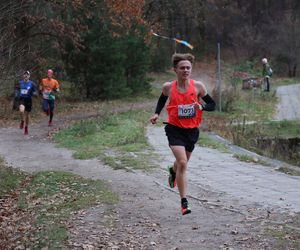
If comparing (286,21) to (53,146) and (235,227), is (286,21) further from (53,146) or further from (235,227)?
(235,227)

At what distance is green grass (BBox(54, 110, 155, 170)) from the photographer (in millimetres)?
11891

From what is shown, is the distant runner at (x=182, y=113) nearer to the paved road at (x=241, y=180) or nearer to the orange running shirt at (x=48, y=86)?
the paved road at (x=241, y=180)

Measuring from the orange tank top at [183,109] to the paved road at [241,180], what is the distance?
1622mm

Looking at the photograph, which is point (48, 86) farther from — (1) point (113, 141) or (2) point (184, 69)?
(2) point (184, 69)

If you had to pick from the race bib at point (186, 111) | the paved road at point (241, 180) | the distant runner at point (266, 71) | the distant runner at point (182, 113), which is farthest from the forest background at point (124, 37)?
the distant runner at point (266, 71)

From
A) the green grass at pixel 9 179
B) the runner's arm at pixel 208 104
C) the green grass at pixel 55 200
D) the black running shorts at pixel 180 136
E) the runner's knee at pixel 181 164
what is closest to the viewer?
the green grass at pixel 55 200

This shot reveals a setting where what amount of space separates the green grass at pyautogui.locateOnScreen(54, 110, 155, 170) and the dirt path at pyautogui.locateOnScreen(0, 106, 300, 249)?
39 centimetres

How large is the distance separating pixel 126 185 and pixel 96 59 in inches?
682

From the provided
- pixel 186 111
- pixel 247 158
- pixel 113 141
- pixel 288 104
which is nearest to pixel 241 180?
pixel 247 158

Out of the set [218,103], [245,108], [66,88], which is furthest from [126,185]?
[66,88]

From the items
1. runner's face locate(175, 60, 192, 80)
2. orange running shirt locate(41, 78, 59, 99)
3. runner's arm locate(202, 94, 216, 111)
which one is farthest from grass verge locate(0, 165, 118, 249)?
orange running shirt locate(41, 78, 59, 99)

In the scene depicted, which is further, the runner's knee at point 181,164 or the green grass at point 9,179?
the green grass at point 9,179

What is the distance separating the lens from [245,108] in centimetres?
2405

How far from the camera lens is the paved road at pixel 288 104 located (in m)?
22.5
